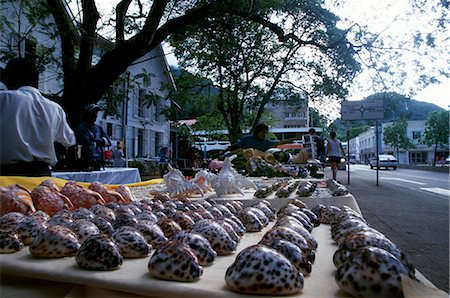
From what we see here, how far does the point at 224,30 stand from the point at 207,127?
14.2m

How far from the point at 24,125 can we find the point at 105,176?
74.6 inches

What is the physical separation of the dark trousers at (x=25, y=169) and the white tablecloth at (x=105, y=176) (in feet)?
2.97

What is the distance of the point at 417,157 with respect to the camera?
56.8m

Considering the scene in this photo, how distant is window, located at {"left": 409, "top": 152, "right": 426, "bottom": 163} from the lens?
5631 centimetres

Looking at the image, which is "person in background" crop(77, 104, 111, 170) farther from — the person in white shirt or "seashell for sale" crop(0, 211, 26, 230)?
"seashell for sale" crop(0, 211, 26, 230)

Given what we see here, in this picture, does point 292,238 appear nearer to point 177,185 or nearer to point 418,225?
point 177,185

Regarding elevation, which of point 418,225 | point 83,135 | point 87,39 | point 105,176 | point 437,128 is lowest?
point 418,225

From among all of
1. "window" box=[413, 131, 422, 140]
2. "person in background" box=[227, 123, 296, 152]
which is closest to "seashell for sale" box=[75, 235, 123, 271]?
"person in background" box=[227, 123, 296, 152]

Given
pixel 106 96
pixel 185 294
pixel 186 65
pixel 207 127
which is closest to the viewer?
pixel 185 294

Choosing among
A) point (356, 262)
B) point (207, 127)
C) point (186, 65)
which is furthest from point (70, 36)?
point (207, 127)

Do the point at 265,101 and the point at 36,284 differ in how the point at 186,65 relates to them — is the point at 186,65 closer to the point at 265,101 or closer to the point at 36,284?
the point at 265,101

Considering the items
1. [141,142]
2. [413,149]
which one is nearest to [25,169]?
[141,142]

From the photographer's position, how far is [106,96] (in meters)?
6.98

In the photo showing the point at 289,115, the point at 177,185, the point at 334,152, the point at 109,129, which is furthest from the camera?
the point at 289,115
